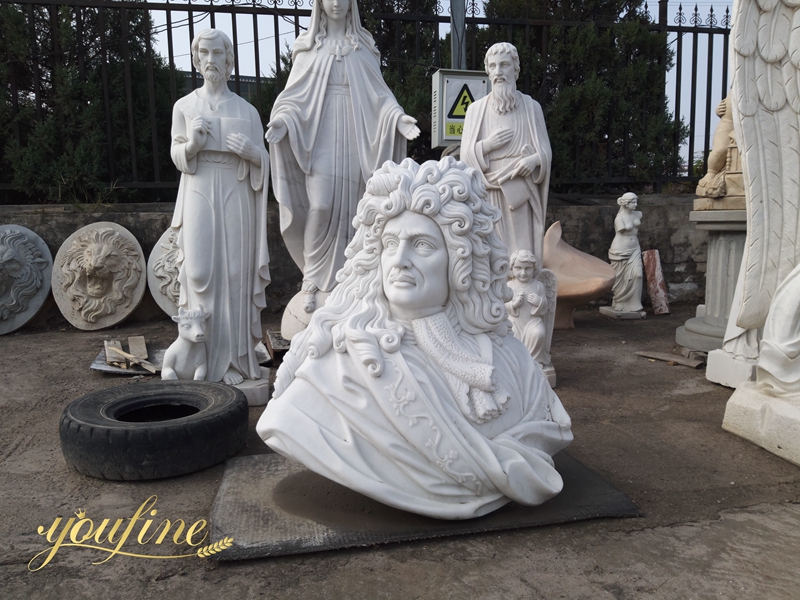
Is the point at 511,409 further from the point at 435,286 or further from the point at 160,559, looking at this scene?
the point at 160,559

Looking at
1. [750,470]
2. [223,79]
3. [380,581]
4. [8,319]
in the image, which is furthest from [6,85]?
[750,470]

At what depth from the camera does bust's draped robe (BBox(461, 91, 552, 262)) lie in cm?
523

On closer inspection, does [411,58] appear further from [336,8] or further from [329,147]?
[329,147]

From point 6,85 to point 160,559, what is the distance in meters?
7.24

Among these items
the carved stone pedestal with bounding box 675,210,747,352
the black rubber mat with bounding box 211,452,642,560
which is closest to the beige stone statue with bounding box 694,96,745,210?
the carved stone pedestal with bounding box 675,210,747,352

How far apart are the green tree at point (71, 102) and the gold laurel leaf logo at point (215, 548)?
6.12m

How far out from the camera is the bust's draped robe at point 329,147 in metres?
5.29

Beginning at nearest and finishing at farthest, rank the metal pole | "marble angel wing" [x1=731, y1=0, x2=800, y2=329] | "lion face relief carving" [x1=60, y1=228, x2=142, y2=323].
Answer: "marble angel wing" [x1=731, y1=0, x2=800, y2=329] < the metal pole < "lion face relief carving" [x1=60, y1=228, x2=142, y2=323]

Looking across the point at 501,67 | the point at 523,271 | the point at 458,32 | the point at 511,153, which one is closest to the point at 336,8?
the point at 501,67

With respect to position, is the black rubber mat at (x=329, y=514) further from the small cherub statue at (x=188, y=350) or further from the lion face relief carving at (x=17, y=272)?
the lion face relief carving at (x=17, y=272)

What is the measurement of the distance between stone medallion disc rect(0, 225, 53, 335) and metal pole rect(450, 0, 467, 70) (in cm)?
477

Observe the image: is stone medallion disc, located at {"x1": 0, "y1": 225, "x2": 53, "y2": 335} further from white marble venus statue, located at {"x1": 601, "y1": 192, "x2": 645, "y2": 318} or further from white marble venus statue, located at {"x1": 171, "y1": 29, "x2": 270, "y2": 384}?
white marble venus statue, located at {"x1": 601, "y1": 192, "x2": 645, "y2": 318}

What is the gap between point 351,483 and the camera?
2467 mm

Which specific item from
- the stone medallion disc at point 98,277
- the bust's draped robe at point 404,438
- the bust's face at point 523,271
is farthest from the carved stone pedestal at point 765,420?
the stone medallion disc at point 98,277
